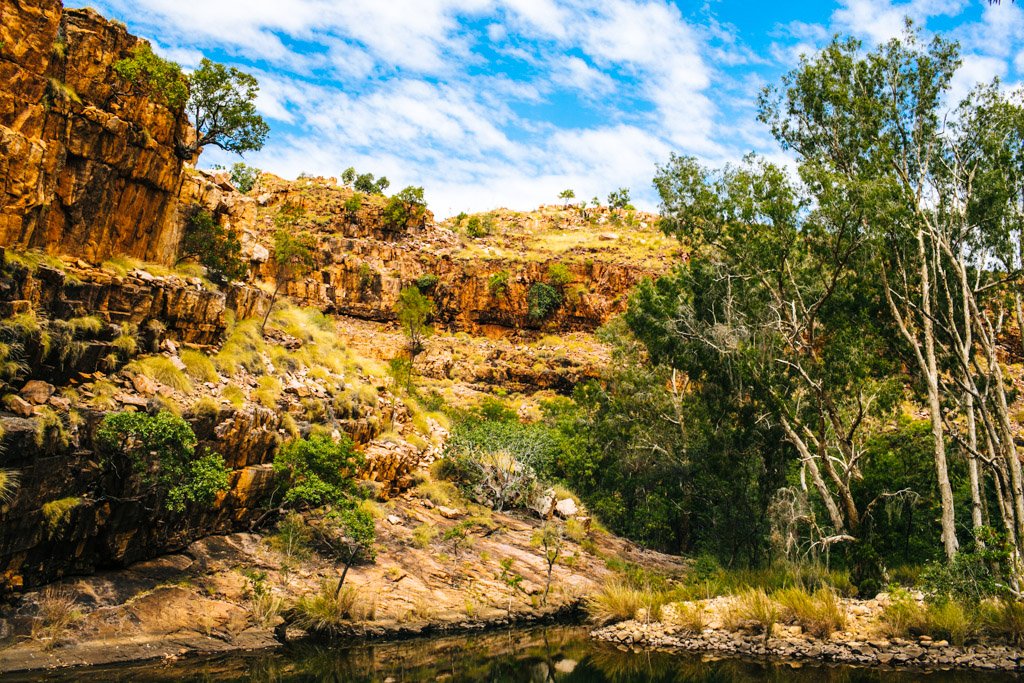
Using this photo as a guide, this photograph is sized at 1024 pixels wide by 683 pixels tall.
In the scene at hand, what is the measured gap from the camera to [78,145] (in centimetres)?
1964

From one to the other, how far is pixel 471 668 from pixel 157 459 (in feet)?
30.1

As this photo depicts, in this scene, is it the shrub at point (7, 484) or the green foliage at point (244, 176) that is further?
the green foliage at point (244, 176)

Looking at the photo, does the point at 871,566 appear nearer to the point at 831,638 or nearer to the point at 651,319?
the point at 831,638

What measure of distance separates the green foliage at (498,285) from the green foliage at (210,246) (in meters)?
38.0

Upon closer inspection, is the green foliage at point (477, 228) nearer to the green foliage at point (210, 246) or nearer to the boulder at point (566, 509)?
the boulder at point (566, 509)

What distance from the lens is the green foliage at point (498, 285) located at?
63.1m

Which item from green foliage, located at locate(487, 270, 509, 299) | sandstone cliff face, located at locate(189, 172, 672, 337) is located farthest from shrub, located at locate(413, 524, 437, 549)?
green foliage, located at locate(487, 270, 509, 299)

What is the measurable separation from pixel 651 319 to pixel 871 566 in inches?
427

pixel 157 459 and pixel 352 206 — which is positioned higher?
pixel 352 206

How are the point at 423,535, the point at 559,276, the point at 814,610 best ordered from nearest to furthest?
the point at 814,610 < the point at 423,535 < the point at 559,276

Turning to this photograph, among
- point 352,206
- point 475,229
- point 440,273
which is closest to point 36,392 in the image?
point 440,273

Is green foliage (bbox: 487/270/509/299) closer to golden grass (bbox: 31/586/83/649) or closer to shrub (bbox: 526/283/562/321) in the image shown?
shrub (bbox: 526/283/562/321)

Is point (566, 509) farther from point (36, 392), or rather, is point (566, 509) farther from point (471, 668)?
point (36, 392)

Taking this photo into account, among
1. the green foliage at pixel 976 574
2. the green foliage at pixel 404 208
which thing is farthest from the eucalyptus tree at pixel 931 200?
the green foliage at pixel 404 208
